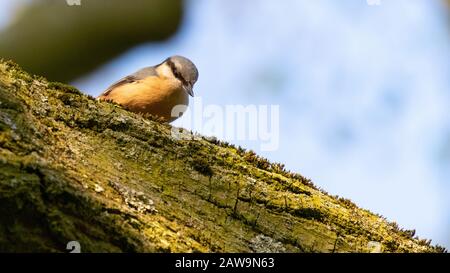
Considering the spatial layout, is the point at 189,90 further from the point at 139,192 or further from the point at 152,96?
the point at 139,192

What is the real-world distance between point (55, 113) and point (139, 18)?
244 centimetres

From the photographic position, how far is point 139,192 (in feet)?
9.86

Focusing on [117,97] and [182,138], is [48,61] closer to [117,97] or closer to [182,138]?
[117,97]

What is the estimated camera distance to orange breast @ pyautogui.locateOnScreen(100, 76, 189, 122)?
585 centimetres

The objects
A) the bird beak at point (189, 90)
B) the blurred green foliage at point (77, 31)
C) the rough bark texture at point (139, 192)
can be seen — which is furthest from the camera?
the bird beak at point (189, 90)

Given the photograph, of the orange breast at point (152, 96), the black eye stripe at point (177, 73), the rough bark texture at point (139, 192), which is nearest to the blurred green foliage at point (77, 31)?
the orange breast at point (152, 96)

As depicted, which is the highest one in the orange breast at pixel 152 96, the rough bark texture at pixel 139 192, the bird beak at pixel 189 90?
the bird beak at pixel 189 90

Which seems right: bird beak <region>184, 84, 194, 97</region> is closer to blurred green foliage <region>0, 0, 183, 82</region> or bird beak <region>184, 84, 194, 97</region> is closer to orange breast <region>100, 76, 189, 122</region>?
orange breast <region>100, 76, 189, 122</region>

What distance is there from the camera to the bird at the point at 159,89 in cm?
588

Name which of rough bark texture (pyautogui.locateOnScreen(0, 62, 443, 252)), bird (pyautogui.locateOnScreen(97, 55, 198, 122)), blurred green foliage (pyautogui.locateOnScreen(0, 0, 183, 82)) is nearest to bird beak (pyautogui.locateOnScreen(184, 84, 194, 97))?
bird (pyautogui.locateOnScreen(97, 55, 198, 122))

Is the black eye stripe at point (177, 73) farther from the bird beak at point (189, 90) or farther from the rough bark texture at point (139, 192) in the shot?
the rough bark texture at point (139, 192)

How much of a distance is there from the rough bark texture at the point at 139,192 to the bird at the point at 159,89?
2.06 meters

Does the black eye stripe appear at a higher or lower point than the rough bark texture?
higher

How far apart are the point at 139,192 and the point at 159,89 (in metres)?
3.05
